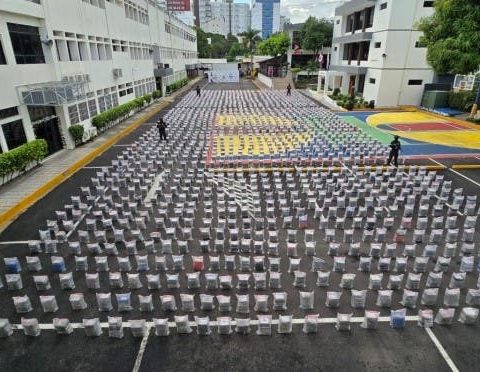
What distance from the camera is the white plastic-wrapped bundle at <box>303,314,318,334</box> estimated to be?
7.06 meters

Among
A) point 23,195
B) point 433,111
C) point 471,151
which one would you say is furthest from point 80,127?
point 433,111

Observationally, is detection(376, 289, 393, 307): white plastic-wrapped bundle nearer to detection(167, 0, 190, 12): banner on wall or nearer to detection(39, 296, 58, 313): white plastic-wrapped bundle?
detection(39, 296, 58, 313): white plastic-wrapped bundle

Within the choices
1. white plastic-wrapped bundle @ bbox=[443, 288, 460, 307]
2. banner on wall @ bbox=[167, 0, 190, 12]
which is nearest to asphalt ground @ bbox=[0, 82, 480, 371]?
white plastic-wrapped bundle @ bbox=[443, 288, 460, 307]

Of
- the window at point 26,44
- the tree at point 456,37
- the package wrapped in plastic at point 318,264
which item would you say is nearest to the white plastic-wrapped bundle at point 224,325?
the package wrapped in plastic at point 318,264

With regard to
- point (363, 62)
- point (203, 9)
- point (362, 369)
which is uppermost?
point (203, 9)

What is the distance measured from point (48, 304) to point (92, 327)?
4.91 ft

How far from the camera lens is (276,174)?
1498 centimetres

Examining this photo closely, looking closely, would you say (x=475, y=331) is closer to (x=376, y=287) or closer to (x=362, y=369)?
(x=376, y=287)

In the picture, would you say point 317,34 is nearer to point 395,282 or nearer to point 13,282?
point 395,282

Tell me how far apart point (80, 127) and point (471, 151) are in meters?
23.4

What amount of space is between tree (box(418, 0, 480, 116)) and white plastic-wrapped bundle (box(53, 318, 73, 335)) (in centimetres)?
2607

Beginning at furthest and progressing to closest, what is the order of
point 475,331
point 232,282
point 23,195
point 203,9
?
1. point 203,9
2. point 23,195
3. point 232,282
4. point 475,331

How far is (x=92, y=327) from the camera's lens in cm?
707

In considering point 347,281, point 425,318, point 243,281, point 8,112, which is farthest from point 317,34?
point 425,318
